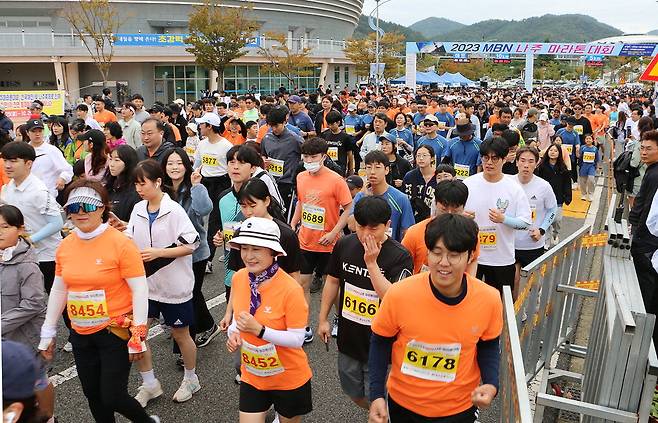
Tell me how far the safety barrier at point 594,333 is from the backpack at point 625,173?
2.24 m

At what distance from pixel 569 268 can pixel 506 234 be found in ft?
2.28

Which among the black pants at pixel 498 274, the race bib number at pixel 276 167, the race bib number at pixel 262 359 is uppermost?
the race bib number at pixel 276 167

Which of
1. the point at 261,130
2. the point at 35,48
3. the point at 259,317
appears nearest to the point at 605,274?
the point at 259,317

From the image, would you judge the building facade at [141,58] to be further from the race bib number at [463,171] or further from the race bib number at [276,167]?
the race bib number at [463,171]

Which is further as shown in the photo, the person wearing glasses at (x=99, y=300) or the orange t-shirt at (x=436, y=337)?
the person wearing glasses at (x=99, y=300)

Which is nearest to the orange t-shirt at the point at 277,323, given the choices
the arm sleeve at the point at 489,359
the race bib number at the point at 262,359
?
the race bib number at the point at 262,359

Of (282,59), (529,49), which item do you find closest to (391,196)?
(529,49)

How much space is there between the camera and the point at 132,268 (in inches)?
143

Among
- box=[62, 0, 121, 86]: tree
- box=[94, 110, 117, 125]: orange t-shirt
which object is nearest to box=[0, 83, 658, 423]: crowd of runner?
box=[94, 110, 117, 125]: orange t-shirt

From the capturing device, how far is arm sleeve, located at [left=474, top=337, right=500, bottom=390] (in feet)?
9.20

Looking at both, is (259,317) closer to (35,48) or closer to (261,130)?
(261,130)

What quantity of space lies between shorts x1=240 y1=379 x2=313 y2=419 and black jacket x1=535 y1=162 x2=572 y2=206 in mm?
5780

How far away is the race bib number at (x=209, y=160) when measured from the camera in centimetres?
764

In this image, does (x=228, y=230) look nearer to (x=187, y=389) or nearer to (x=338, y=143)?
(x=187, y=389)
